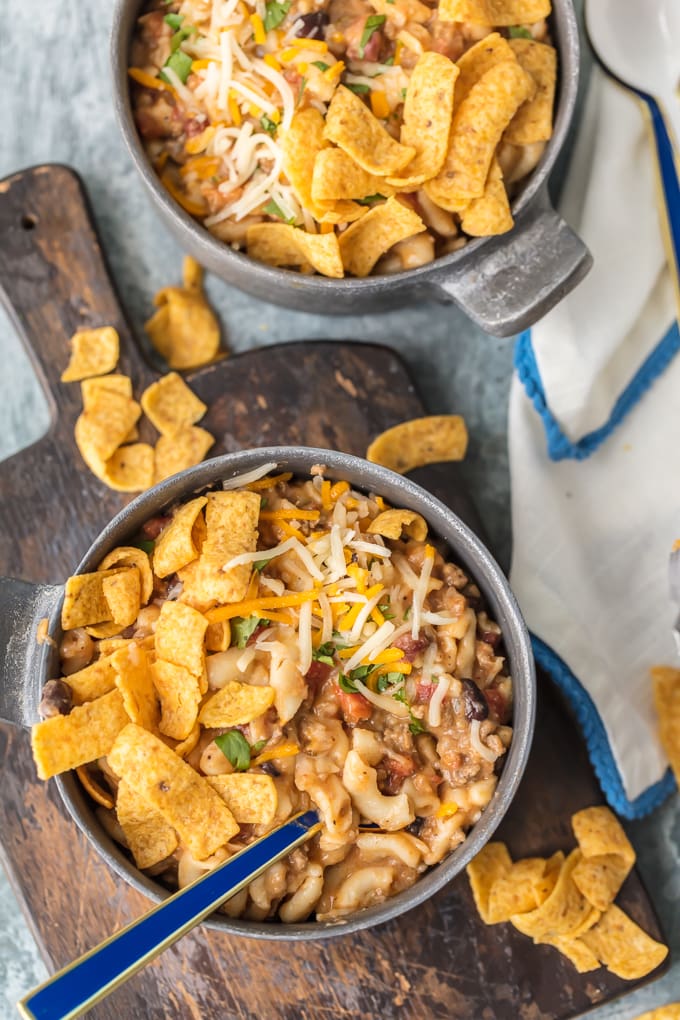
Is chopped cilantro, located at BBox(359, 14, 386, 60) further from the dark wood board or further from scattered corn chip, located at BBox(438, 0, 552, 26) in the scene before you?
the dark wood board

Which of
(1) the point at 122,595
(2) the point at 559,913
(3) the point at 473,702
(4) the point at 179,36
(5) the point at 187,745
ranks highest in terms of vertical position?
(4) the point at 179,36

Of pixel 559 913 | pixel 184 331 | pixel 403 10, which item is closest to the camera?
pixel 403 10

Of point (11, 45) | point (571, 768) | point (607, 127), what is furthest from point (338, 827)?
point (11, 45)

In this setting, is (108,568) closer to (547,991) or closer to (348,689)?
(348,689)

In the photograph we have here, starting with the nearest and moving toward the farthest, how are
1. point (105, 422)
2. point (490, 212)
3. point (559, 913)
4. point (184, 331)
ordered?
point (490, 212)
point (559, 913)
point (105, 422)
point (184, 331)

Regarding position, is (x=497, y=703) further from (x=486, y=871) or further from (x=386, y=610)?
(x=486, y=871)

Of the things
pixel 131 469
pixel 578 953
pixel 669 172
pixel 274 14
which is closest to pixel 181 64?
pixel 274 14

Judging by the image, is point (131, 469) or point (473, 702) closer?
point (473, 702)

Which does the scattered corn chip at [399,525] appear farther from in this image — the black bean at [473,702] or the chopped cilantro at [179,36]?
the chopped cilantro at [179,36]
